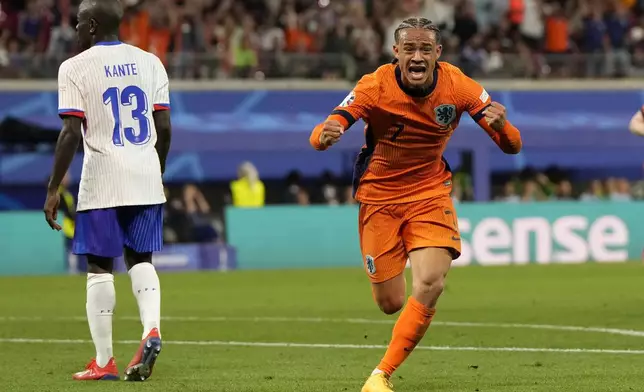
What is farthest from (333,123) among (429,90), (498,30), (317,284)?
(498,30)

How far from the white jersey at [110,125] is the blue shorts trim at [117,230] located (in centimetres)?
7

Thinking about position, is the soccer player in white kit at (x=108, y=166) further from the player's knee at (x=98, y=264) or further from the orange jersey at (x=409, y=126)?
the orange jersey at (x=409, y=126)

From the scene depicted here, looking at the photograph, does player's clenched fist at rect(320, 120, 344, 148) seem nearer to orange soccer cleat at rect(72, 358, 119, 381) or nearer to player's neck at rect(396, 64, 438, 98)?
player's neck at rect(396, 64, 438, 98)

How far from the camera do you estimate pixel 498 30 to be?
2977 centimetres

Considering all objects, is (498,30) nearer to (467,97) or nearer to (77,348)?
(77,348)

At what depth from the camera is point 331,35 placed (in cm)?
2819

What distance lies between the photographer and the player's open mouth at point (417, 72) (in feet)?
26.1

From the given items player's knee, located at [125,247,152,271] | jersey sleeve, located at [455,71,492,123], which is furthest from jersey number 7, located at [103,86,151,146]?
jersey sleeve, located at [455,71,492,123]

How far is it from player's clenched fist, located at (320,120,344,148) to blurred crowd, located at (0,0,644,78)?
1928 cm

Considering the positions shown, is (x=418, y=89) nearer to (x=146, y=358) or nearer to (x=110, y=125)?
(x=110, y=125)

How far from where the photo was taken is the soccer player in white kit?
27.6ft

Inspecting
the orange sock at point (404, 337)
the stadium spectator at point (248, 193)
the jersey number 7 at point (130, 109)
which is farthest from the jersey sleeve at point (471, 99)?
the stadium spectator at point (248, 193)

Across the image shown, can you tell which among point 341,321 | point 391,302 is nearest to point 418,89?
point 391,302

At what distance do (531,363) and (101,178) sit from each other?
3.16 meters
